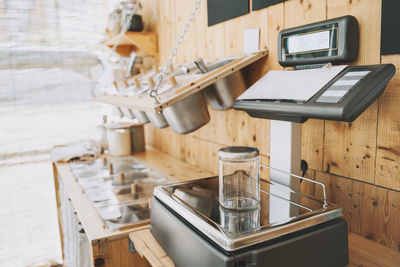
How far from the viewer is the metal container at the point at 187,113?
1.39 m

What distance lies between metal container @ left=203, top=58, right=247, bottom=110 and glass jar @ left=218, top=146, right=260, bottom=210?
1.37 ft

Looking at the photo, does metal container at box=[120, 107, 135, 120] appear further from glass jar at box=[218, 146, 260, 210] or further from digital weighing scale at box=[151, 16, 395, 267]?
glass jar at box=[218, 146, 260, 210]

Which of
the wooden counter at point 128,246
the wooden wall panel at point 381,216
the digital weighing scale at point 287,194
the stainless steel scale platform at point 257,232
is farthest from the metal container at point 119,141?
the wooden wall panel at point 381,216

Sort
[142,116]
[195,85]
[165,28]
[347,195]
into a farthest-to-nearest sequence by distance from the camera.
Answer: [165,28] → [142,116] → [195,85] → [347,195]

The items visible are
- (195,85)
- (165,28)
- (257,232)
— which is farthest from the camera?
(165,28)

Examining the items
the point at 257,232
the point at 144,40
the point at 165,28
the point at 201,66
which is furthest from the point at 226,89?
the point at 144,40

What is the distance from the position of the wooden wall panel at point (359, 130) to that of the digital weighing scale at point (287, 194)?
0.04 m

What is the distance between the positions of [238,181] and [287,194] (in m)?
0.17

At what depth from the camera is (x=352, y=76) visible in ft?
2.94

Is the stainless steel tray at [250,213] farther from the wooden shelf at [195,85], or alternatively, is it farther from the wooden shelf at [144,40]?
the wooden shelf at [144,40]

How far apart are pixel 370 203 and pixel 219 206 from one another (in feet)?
1.62

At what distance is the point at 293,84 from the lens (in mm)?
1033

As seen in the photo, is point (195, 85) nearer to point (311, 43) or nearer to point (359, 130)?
point (311, 43)

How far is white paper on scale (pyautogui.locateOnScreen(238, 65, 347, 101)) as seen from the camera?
0.95 meters
